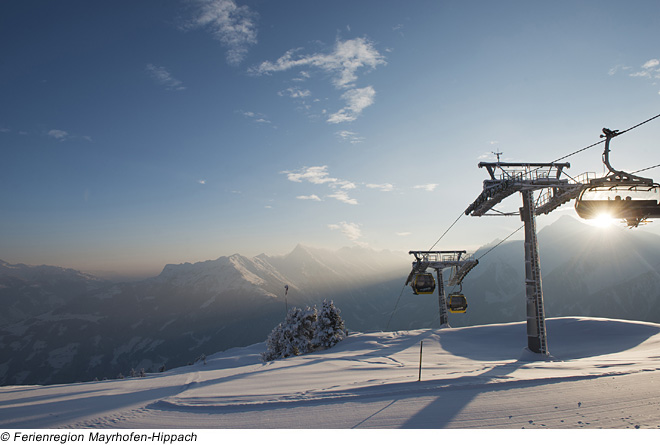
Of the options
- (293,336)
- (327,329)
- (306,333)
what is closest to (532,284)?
(327,329)

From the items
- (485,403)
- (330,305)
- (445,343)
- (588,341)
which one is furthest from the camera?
(330,305)

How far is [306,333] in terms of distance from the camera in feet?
127

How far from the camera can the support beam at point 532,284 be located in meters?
18.6

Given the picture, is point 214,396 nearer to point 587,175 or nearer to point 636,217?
point 636,217

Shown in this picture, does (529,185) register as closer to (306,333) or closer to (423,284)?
(423,284)

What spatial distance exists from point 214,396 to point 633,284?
21617 cm

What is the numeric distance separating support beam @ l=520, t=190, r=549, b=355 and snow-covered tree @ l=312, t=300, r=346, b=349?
70.3 ft

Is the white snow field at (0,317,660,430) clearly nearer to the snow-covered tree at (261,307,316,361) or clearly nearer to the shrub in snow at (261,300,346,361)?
the shrub in snow at (261,300,346,361)

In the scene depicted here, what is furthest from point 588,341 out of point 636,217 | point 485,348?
point 636,217

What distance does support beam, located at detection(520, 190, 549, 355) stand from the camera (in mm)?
18641

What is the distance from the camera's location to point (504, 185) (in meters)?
19.7

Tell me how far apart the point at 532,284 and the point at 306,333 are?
26099mm

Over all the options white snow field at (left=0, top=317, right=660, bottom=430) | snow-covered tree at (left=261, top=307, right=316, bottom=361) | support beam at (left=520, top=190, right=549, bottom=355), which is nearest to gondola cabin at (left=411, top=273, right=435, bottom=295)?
support beam at (left=520, top=190, right=549, bottom=355)

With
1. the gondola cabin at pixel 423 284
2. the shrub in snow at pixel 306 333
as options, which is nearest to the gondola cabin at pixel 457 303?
the gondola cabin at pixel 423 284
